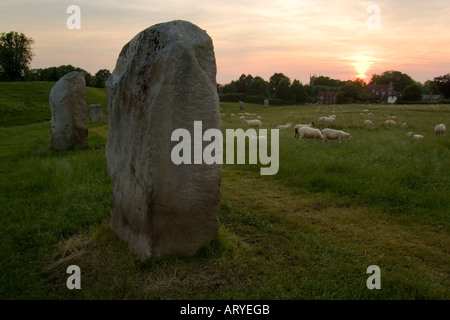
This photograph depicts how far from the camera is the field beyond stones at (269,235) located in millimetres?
3768

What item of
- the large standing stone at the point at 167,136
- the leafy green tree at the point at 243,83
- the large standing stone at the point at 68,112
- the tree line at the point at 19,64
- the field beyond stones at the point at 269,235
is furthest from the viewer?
the leafy green tree at the point at 243,83

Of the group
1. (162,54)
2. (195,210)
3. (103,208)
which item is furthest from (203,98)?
(103,208)

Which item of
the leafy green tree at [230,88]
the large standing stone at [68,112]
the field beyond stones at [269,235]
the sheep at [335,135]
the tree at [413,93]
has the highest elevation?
the leafy green tree at [230,88]

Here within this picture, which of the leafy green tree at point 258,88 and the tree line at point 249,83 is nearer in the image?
the tree line at point 249,83

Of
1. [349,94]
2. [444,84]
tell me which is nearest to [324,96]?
[349,94]

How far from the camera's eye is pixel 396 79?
9856cm

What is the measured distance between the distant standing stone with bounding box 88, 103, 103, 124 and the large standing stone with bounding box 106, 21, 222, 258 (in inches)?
735

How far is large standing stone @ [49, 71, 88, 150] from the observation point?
37.0 ft

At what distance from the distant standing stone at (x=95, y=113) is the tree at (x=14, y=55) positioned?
162 ft

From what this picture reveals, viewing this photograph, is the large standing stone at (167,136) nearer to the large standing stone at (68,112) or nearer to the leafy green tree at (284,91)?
the large standing stone at (68,112)

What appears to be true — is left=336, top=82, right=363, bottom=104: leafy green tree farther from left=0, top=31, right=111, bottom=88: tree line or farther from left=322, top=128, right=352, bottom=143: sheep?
left=322, top=128, right=352, bottom=143: sheep

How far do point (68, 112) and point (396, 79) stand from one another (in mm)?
105384

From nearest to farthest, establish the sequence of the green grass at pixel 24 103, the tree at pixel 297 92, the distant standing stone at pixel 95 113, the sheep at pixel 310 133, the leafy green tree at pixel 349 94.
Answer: the sheep at pixel 310 133 < the distant standing stone at pixel 95 113 < the green grass at pixel 24 103 < the leafy green tree at pixel 349 94 < the tree at pixel 297 92

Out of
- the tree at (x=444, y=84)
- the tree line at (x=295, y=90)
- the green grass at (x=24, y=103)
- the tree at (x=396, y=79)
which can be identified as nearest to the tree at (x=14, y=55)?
the green grass at (x=24, y=103)
